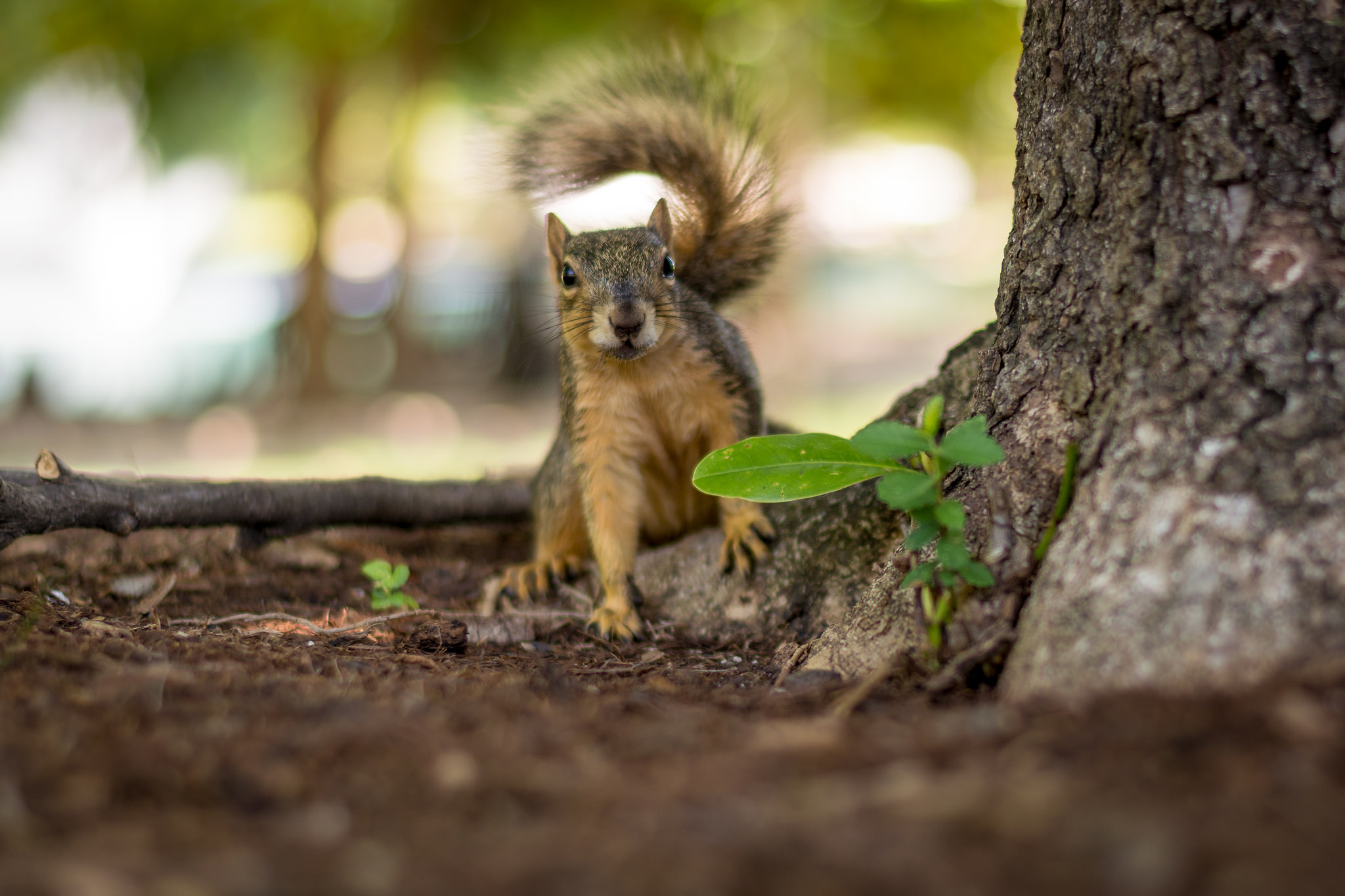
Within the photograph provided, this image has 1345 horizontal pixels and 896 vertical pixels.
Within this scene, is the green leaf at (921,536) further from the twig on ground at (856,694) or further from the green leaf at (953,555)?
the twig on ground at (856,694)

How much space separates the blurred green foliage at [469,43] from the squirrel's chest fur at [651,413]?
14.4ft

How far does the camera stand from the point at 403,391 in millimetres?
10062

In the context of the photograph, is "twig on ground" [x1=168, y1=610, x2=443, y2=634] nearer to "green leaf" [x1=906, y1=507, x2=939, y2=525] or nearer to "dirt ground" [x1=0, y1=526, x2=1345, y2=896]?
"dirt ground" [x1=0, y1=526, x2=1345, y2=896]

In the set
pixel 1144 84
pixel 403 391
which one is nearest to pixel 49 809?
pixel 1144 84

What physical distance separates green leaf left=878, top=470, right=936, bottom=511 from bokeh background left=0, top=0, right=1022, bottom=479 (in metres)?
1.69

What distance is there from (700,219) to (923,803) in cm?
233

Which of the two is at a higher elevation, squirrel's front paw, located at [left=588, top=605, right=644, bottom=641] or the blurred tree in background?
the blurred tree in background

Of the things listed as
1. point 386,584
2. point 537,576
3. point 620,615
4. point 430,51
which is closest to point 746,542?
point 620,615

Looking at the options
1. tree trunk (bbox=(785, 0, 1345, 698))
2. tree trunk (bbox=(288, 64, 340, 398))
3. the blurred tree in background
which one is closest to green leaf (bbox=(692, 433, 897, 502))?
tree trunk (bbox=(785, 0, 1345, 698))

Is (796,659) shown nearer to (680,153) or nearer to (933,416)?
(933,416)

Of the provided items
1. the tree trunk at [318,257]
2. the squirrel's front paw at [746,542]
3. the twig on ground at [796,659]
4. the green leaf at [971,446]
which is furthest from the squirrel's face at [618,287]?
the tree trunk at [318,257]

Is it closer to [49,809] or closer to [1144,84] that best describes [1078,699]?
[1144,84]

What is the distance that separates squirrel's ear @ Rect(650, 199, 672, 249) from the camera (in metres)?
2.83

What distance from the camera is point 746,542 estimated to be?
252 centimetres
